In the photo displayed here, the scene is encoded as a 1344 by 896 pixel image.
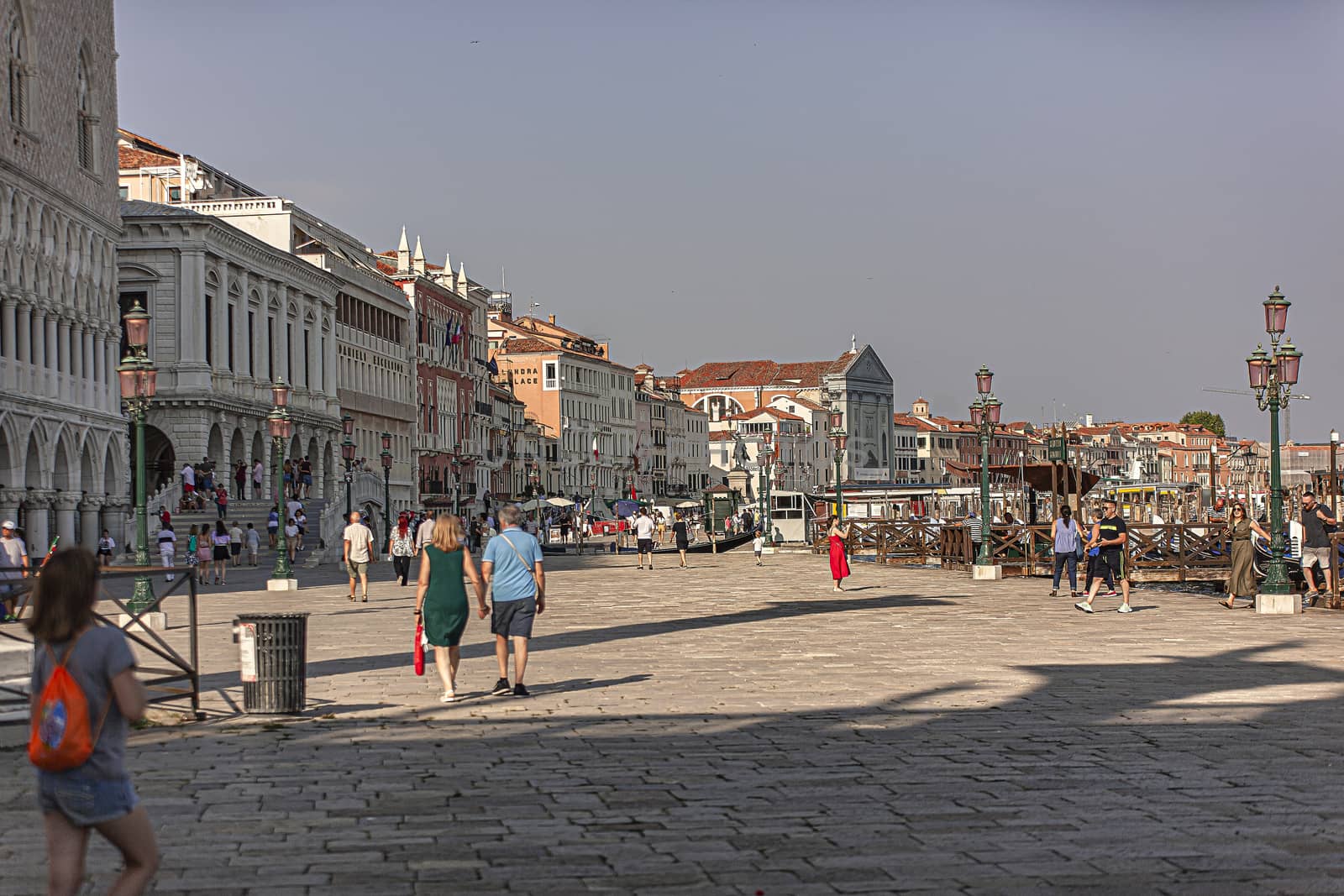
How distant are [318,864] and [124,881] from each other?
1783 millimetres

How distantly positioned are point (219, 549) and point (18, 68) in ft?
64.4

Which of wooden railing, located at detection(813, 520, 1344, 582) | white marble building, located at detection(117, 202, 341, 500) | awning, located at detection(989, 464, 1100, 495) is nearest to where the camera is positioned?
wooden railing, located at detection(813, 520, 1344, 582)

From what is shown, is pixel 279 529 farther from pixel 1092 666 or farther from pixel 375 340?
pixel 375 340

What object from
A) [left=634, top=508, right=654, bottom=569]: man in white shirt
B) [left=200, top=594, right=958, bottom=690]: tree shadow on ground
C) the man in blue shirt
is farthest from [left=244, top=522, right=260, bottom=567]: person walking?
the man in blue shirt

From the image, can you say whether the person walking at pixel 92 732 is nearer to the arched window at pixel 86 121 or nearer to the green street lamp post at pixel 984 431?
the green street lamp post at pixel 984 431

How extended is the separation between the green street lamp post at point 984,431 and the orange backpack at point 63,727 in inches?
1225

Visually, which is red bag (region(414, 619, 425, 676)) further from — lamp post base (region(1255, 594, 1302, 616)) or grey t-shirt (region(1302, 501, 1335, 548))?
grey t-shirt (region(1302, 501, 1335, 548))

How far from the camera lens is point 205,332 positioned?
222 ft

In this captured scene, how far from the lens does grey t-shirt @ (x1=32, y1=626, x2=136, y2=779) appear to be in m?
5.99

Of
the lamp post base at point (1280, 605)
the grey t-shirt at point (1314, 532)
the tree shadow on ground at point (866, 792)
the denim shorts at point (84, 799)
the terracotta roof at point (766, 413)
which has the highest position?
the terracotta roof at point (766, 413)

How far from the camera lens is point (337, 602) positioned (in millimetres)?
30219

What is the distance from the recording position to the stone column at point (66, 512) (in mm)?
52406

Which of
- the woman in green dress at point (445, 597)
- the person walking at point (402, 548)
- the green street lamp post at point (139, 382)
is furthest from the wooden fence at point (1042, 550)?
the woman in green dress at point (445, 597)

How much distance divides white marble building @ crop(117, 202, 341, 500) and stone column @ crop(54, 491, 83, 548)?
8835mm
